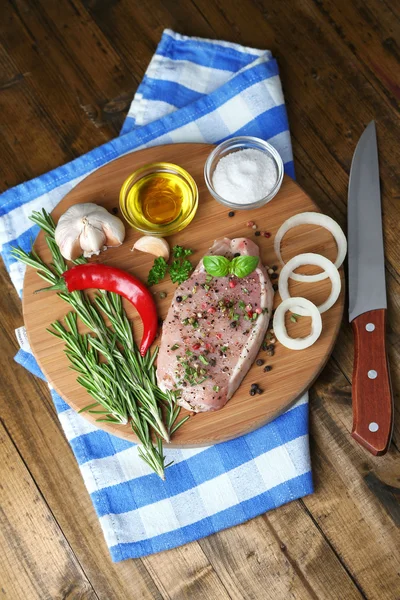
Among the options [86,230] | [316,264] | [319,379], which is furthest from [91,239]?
[319,379]

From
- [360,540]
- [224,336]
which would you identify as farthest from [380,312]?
[360,540]

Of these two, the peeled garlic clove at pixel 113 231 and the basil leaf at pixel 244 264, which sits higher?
the peeled garlic clove at pixel 113 231

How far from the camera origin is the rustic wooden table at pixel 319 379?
2.66 meters

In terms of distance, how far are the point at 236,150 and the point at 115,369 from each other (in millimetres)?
1098

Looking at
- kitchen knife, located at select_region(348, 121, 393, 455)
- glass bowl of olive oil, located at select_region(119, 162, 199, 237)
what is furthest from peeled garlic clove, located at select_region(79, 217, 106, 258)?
kitchen knife, located at select_region(348, 121, 393, 455)

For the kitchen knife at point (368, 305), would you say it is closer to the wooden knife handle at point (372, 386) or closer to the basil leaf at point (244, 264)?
the wooden knife handle at point (372, 386)

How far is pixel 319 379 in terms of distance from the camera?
2.78 metres

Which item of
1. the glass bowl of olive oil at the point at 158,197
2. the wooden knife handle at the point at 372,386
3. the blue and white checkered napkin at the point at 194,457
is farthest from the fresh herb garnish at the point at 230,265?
the blue and white checkered napkin at the point at 194,457

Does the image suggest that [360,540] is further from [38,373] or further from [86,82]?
[86,82]

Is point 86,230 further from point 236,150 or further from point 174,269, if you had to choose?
point 236,150

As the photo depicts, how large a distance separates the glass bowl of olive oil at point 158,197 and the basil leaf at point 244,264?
1.06 feet

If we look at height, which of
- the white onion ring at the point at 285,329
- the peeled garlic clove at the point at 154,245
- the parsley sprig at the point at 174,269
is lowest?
the white onion ring at the point at 285,329

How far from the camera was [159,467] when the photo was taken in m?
2.54

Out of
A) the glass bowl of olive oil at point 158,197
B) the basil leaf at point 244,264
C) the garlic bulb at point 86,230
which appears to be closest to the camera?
the basil leaf at point 244,264
